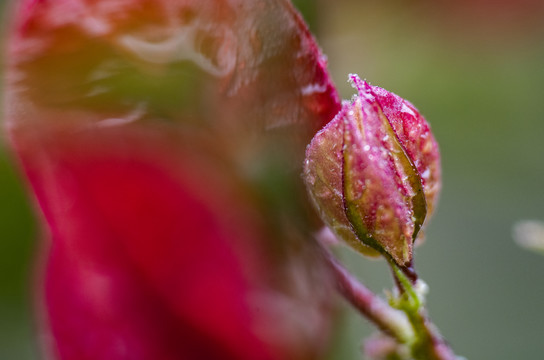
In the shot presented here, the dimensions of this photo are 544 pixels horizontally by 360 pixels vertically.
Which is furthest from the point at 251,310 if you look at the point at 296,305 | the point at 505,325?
the point at 505,325

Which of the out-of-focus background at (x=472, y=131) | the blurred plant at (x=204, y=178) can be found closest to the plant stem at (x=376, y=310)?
the blurred plant at (x=204, y=178)

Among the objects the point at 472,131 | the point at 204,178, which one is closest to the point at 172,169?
the point at 204,178

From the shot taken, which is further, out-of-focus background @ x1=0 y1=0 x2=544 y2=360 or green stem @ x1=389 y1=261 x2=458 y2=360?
out-of-focus background @ x1=0 y1=0 x2=544 y2=360

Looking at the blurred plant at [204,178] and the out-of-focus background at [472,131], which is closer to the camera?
the blurred plant at [204,178]

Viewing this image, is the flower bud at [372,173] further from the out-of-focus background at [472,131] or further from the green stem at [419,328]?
the out-of-focus background at [472,131]

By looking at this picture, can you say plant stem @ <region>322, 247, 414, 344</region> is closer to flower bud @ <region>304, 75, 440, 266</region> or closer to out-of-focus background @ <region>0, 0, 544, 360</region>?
flower bud @ <region>304, 75, 440, 266</region>

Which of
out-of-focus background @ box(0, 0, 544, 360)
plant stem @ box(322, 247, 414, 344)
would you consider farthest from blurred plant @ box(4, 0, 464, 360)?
out-of-focus background @ box(0, 0, 544, 360)

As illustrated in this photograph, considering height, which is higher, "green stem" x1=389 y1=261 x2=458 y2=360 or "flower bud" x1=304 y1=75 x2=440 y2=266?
"flower bud" x1=304 y1=75 x2=440 y2=266

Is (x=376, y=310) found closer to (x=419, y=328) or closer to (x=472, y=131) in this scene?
(x=419, y=328)

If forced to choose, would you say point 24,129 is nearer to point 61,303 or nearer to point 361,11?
point 61,303
